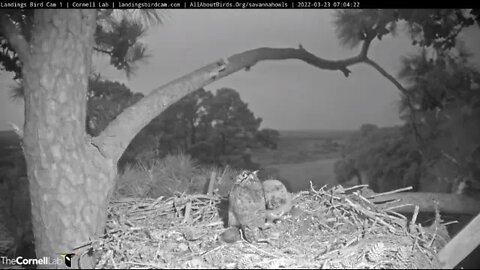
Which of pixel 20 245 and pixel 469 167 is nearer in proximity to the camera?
pixel 20 245

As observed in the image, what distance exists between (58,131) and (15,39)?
432mm

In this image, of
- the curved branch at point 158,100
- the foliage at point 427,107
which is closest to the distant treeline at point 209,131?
the foliage at point 427,107

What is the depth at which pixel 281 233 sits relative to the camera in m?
1.55

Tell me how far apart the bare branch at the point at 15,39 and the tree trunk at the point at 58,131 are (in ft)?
0.15

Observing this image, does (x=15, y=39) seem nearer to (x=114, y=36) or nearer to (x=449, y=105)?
(x=114, y=36)

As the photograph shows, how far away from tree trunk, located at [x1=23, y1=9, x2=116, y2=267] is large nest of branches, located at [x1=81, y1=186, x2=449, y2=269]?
5.3 inches

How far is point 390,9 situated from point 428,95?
70cm

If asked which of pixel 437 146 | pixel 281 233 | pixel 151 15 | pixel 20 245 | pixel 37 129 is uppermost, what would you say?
pixel 151 15

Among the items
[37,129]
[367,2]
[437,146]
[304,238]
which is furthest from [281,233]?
[437,146]

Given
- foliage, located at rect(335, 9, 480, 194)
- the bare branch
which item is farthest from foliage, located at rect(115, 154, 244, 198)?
foliage, located at rect(335, 9, 480, 194)

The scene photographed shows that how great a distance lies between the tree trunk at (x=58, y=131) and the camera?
1.41 metres

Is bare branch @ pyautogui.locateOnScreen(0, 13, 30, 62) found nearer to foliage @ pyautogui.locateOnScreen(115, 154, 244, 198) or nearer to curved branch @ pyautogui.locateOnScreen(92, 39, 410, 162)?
curved branch @ pyautogui.locateOnScreen(92, 39, 410, 162)

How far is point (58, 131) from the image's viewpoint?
1.42 metres

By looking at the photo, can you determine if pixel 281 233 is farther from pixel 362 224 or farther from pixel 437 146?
pixel 437 146
